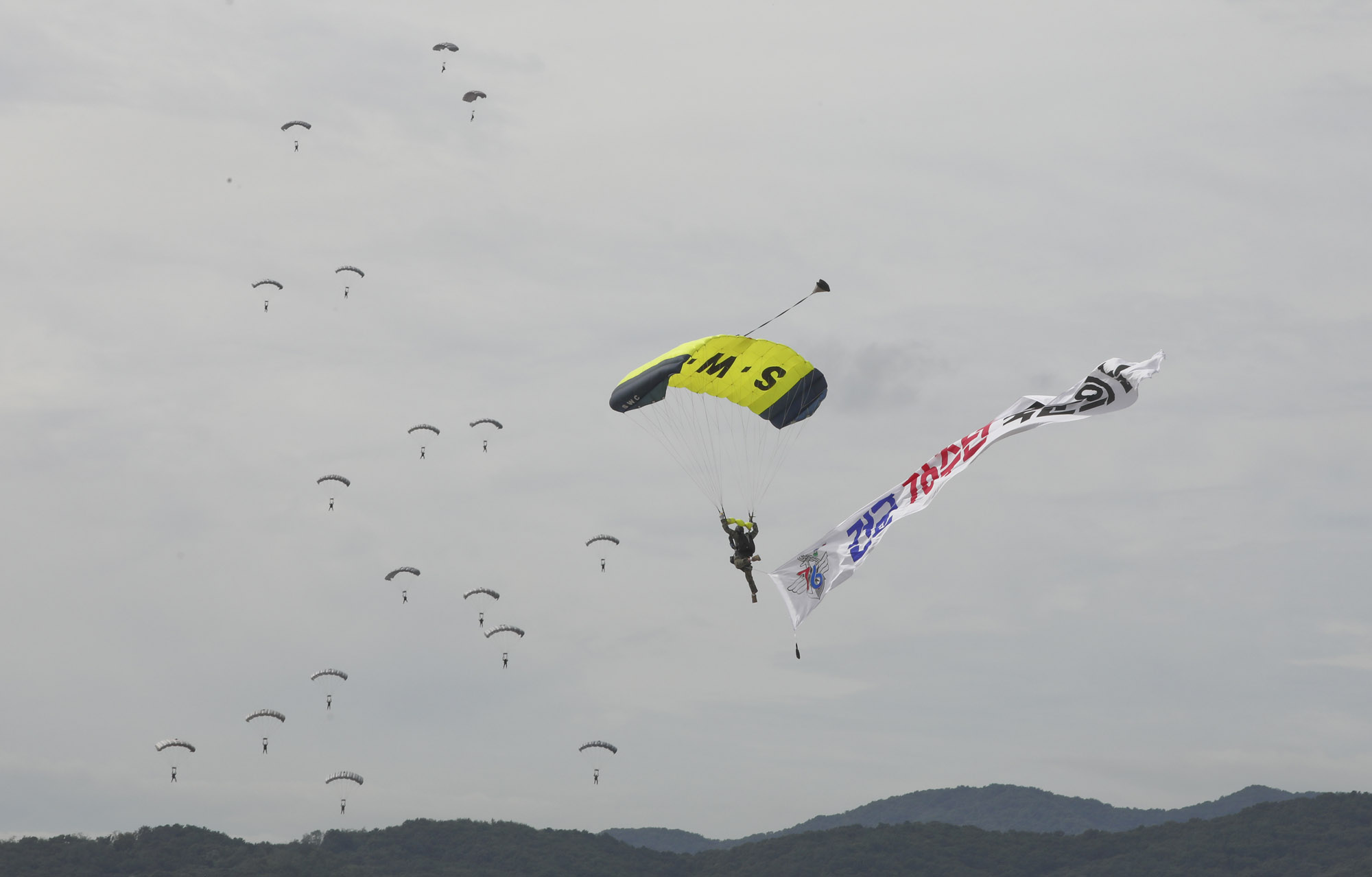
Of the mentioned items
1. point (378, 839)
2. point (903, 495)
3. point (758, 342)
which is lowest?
point (903, 495)

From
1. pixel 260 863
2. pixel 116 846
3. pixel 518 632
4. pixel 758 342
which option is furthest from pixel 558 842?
pixel 758 342

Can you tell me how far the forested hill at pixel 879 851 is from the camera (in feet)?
521

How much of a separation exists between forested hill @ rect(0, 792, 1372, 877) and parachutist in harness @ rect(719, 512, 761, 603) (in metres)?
128

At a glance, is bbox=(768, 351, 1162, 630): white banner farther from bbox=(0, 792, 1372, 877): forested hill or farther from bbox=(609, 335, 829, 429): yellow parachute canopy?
bbox=(0, 792, 1372, 877): forested hill

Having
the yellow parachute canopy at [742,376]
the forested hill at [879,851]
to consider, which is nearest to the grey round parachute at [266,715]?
the yellow parachute canopy at [742,376]

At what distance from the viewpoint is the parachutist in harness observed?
34750mm

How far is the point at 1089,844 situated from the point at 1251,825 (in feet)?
61.2

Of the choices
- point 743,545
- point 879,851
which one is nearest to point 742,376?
point 743,545

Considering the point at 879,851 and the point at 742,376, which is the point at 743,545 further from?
the point at 879,851

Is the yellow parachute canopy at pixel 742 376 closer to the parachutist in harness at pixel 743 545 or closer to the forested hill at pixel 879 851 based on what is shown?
the parachutist in harness at pixel 743 545

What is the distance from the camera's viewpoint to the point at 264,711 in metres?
60.6

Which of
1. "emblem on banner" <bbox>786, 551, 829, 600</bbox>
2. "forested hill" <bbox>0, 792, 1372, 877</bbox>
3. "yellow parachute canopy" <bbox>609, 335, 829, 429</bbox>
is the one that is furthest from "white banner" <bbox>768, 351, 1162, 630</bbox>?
"forested hill" <bbox>0, 792, 1372, 877</bbox>

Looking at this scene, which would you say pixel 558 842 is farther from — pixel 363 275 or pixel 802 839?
pixel 363 275

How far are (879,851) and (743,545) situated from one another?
145 meters
